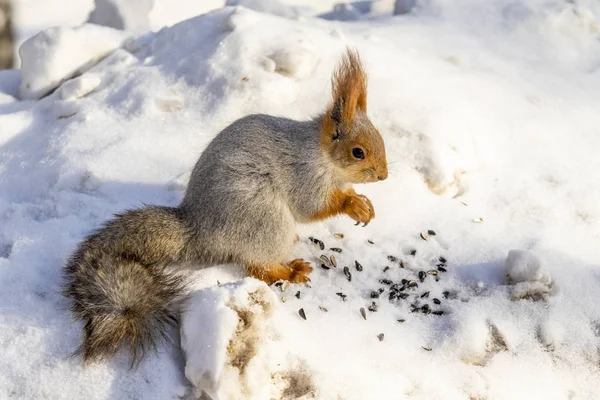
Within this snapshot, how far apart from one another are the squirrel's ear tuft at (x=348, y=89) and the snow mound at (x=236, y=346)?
2.10 feet

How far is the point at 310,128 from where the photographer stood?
204 cm

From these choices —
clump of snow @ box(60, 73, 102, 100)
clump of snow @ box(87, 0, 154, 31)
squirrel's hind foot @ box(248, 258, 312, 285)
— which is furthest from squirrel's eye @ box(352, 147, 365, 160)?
clump of snow @ box(87, 0, 154, 31)

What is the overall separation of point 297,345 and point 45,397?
63 centimetres

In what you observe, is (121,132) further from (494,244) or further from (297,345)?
(494,244)

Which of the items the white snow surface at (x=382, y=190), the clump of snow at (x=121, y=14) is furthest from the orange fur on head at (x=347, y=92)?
the clump of snow at (x=121, y=14)

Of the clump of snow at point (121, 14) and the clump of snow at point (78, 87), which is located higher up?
the clump of snow at point (78, 87)

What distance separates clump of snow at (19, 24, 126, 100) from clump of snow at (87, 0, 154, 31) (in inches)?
32.0

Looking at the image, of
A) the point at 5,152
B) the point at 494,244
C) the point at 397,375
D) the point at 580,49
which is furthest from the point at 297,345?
the point at 580,49

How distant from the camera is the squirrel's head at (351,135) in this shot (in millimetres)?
1963

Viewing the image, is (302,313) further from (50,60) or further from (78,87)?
(50,60)

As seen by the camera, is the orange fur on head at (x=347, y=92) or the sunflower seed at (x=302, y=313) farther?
the orange fur on head at (x=347, y=92)

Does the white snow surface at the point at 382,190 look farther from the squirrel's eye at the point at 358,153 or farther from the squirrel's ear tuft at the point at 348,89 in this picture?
the squirrel's ear tuft at the point at 348,89

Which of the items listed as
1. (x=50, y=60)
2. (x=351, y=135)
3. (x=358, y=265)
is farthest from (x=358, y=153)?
(x=50, y=60)

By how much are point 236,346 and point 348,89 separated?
872 millimetres
